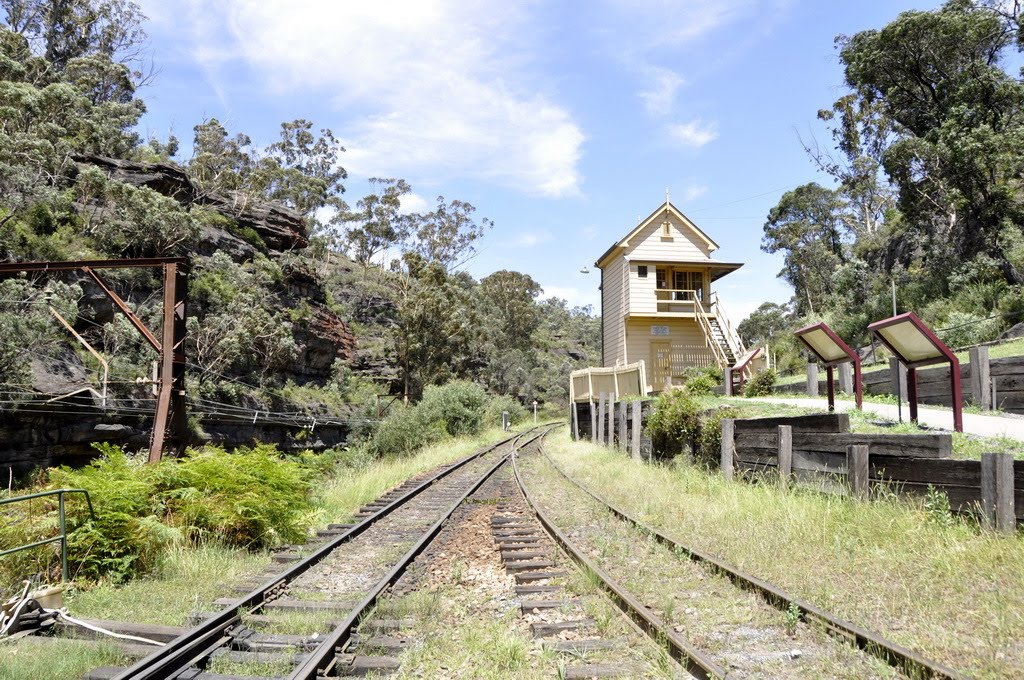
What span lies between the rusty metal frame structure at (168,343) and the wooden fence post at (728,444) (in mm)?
10485

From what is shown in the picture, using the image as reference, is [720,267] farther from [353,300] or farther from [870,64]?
[353,300]

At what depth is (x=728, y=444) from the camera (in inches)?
455

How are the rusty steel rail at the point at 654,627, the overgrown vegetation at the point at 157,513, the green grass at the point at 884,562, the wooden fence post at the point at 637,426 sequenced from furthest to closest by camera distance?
the wooden fence post at the point at 637,426
the overgrown vegetation at the point at 157,513
the green grass at the point at 884,562
the rusty steel rail at the point at 654,627

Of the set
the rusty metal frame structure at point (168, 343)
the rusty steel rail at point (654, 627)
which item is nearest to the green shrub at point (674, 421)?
the rusty steel rail at point (654, 627)

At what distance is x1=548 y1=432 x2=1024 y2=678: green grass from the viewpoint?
180 inches

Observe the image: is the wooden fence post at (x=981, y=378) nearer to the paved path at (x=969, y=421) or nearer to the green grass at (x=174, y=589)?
the paved path at (x=969, y=421)

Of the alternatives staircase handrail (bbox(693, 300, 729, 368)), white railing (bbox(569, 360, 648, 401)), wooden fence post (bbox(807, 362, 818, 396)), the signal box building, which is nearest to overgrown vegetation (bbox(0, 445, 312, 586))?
wooden fence post (bbox(807, 362, 818, 396))

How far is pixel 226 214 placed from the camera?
124ft

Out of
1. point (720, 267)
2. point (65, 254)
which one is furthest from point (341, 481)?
point (720, 267)

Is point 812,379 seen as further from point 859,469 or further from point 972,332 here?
point 859,469

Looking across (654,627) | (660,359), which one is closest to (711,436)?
(654,627)

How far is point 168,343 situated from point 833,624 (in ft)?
42.3

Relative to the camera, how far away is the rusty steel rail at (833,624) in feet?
13.1

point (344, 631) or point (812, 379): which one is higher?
point (812, 379)
